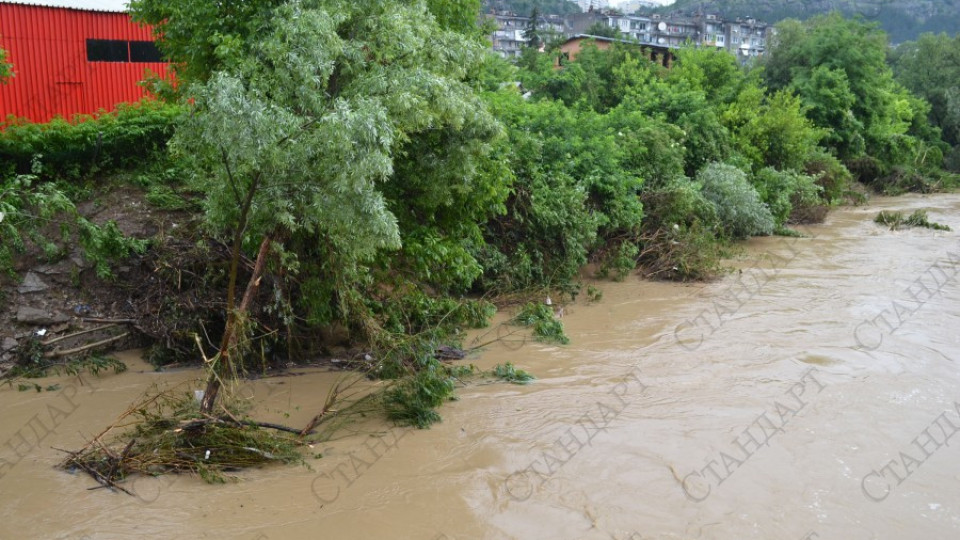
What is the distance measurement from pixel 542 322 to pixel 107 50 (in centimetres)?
915

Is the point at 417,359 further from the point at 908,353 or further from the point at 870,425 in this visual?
the point at 908,353

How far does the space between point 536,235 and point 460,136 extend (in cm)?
452

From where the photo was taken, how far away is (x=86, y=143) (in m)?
10.5

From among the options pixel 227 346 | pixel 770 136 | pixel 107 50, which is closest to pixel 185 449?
pixel 227 346

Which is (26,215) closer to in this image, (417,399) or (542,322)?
(417,399)

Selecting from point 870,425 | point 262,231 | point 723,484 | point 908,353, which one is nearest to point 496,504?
point 723,484

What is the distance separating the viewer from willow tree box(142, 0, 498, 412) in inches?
239

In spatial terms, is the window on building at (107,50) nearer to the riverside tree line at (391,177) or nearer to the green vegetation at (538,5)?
the riverside tree line at (391,177)

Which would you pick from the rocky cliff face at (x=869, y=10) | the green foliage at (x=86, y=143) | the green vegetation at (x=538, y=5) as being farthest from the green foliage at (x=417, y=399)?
the rocky cliff face at (x=869, y=10)

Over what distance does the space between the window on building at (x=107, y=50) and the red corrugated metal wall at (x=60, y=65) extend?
0.22 feet

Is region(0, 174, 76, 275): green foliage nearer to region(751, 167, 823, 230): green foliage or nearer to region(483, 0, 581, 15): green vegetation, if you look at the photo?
region(751, 167, 823, 230): green foliage

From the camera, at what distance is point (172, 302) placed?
8.80m

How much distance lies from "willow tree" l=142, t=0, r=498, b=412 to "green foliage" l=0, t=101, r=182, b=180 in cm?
359

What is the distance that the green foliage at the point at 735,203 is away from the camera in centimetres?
1590
